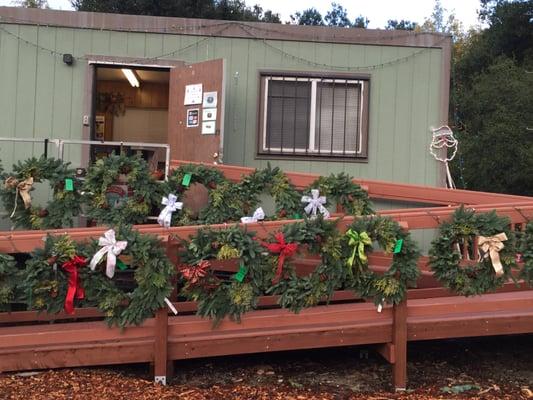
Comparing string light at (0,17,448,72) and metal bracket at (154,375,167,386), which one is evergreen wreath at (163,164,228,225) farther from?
string light at (0,17,448,72)

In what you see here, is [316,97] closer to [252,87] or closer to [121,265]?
[252,87]

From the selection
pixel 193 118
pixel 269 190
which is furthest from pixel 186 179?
pixel 193 118

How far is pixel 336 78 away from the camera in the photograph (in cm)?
676

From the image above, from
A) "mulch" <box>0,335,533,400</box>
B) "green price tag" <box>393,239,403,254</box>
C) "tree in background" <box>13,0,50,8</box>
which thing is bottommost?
"mulch" <box>0,335,533,400</box>

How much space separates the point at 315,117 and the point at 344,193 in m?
1.56

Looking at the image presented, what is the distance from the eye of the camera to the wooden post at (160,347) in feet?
13.5

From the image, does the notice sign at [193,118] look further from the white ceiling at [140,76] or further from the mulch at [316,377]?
the mulch at [316,377]

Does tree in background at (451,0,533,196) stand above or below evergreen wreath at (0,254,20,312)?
above

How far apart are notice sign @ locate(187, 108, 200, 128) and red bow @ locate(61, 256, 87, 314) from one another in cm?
279

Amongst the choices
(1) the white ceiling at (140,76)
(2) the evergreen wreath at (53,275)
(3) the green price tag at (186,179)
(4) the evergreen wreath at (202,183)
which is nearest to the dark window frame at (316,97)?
(4) the evergreen wreath at (202,183)

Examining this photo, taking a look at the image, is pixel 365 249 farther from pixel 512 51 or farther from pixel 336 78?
pixel 512 51

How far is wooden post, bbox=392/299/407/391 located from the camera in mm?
4180

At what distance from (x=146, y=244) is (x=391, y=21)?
41.2 m

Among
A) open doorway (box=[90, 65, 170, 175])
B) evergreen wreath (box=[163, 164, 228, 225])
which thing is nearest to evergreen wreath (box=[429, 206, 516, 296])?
evergreen wreath (box=[163, 164, 228, 225])
